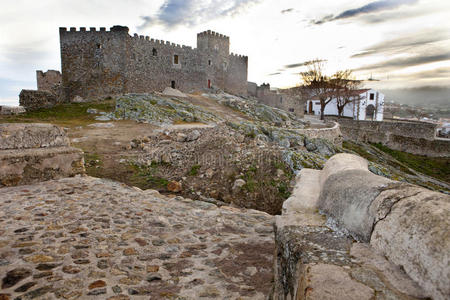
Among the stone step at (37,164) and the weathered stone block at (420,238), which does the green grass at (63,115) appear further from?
the weathered stone block at (420,238)

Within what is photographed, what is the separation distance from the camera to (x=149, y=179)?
283 inches

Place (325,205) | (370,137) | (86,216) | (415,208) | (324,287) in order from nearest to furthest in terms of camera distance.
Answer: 1. (324,287)
2. (415,208)
3. (325,205)
4. (86,216)
5. (370,137)

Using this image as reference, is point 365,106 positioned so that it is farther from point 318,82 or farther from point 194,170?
point 194,170

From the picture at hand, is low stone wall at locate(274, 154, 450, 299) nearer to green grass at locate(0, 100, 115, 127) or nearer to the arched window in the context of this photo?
green grass at locate(0, 100, 115, 127)

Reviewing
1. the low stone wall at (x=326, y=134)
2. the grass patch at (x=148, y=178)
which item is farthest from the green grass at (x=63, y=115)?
the low stone wall at (x=326, y=134)

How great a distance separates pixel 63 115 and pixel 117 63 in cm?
1063

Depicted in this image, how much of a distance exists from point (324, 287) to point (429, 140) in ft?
99.5

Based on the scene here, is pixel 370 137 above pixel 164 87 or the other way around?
the other way around

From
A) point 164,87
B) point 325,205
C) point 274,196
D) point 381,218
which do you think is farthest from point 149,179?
point 164,87

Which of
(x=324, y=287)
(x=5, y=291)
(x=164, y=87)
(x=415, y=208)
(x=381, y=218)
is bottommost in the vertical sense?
(x=5, y=291)

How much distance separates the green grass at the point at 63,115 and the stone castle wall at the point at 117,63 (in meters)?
7.15

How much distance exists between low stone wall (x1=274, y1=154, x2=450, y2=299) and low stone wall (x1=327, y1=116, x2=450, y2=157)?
1105 inches

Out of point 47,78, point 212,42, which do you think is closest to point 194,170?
point 212,42

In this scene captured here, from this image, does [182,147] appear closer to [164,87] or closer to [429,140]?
[164,87]
